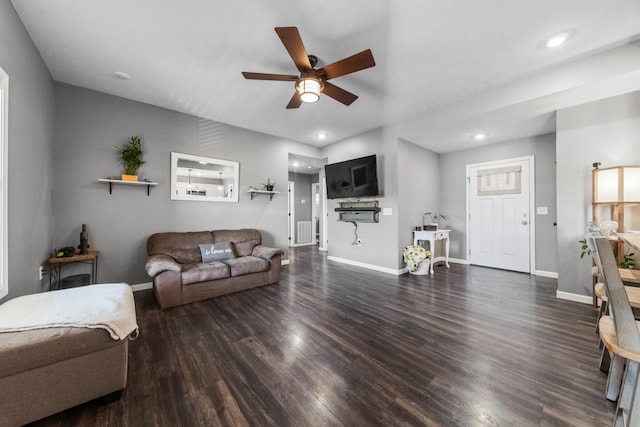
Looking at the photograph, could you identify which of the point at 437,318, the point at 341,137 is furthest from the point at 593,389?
the point at 341,137

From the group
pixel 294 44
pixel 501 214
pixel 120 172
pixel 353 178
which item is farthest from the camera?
pixel 353 178

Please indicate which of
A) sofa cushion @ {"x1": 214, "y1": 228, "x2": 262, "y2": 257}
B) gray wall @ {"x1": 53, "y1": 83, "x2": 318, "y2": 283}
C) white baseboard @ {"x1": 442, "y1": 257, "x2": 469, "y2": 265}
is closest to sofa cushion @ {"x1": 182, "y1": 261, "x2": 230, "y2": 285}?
sofa cushion @ {"x1": 214, "y1": 228, "x2": 262, "y2": 257}

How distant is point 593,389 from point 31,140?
197 inches

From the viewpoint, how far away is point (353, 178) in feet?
15.8

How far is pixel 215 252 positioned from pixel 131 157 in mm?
1810

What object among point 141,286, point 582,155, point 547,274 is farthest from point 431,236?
point 141,286

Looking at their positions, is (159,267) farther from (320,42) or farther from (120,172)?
(320,42)

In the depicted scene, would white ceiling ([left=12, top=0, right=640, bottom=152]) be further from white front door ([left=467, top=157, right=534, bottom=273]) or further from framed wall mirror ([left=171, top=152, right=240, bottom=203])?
white front door ([left=467, top=157, right=534, bottom=273])

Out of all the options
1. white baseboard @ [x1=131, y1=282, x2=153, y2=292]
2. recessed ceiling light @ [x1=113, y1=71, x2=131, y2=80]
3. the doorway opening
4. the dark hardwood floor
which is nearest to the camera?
the dark hardwood floor

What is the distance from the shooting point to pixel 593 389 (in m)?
1.51


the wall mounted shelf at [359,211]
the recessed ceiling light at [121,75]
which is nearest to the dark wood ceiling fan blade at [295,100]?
the recessed ceiling light at [121,75]

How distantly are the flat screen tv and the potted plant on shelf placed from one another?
133 inches

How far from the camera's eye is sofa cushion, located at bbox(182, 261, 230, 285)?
2993 mm

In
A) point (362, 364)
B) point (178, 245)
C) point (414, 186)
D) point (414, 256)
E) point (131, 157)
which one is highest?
point (131, 157)
